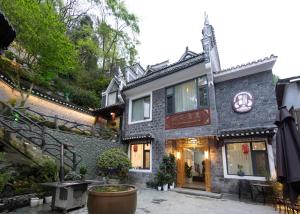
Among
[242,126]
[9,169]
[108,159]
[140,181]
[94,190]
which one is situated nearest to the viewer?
[94,190]

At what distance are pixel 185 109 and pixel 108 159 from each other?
5.41 m

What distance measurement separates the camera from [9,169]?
687 cm

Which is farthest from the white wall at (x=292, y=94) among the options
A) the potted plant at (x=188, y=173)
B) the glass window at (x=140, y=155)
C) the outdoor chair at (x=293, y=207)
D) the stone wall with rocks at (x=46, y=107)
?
the stone wall with rocks at (x=46, y=107)

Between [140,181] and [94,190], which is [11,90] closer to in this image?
[140,181]

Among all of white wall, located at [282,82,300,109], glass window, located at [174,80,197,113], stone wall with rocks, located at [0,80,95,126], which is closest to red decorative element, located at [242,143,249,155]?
white wall, located at [282,82,300,109]

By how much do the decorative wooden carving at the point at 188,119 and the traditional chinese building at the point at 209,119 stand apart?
0.05 meters

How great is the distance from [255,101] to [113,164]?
27.3 feet

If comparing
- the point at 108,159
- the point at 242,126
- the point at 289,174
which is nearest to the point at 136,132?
the point at 108,159

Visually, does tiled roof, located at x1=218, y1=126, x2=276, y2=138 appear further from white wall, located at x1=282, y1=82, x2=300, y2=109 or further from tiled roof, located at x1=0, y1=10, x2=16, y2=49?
tiled roof, located at x1=0, y1=10, x2=16, y2=49

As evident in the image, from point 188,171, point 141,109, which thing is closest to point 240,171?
point 188,171

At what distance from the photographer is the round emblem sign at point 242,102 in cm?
984

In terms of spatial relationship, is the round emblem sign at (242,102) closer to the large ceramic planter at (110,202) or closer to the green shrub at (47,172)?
the large ceramic planter at (110,202)

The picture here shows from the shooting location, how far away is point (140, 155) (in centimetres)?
1348

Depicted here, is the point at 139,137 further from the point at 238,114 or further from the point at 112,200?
the point at 112,200
